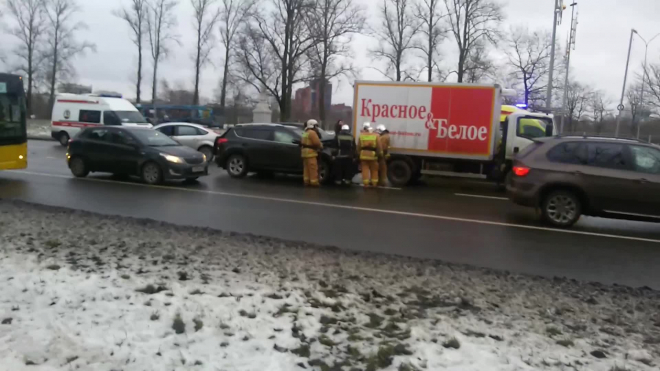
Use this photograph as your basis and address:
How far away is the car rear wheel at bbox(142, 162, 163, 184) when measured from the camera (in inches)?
581

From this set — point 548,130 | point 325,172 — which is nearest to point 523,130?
point 548,130

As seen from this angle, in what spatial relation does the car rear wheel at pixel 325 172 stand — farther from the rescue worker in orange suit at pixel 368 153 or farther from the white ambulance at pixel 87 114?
the white ambulance at pixel 87 114

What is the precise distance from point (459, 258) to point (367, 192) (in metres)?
6.86

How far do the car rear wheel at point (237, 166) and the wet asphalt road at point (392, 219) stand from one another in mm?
697

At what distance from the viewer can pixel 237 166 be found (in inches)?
676

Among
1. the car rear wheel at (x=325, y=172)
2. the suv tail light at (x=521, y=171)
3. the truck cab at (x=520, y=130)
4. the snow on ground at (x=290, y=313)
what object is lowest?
the snow on ground at (x=290, y=313)

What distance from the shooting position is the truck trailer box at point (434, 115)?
15.8m

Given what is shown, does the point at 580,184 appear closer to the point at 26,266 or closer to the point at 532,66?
the point at 26,266

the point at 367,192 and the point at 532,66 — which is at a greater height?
the point at 532,66

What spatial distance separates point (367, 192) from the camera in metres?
14.6

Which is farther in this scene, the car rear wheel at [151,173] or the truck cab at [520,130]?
the truck cab at [520,130]

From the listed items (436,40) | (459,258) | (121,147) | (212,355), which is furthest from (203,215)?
(436,40)

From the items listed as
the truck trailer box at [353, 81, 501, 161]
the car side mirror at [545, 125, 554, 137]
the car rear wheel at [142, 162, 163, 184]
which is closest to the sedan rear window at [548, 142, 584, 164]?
the truck trailer box at [353, 81, 501, 161]

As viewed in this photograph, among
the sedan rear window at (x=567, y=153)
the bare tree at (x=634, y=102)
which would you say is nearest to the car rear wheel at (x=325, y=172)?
the sedan rear window at (x=567, y=153)
